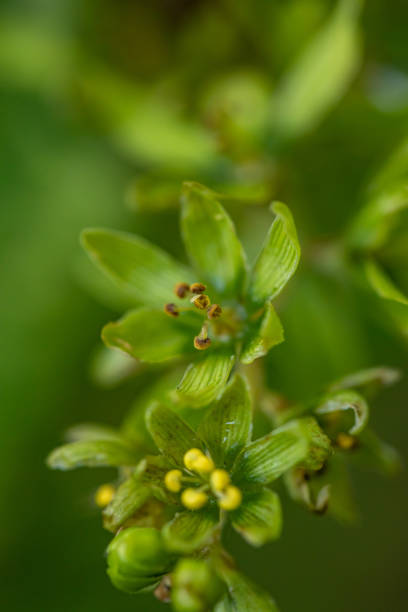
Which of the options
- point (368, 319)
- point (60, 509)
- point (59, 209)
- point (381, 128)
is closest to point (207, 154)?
point (381, 128)

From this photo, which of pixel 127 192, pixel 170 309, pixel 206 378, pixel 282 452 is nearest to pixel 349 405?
pixel 282 452

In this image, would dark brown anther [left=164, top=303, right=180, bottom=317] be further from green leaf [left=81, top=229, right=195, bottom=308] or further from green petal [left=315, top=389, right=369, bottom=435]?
green petal [left=315, top=389, right=369, bottom=435]

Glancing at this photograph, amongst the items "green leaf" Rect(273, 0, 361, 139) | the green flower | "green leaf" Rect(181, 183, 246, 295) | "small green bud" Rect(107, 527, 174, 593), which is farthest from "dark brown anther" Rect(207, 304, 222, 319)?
"green leaf" Rect(273, 0, 361, 139)

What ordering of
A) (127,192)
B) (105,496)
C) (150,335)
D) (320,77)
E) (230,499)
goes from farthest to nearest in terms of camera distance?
(127,192)
(320,77)
(150,335)
(105,496)
(230,499)

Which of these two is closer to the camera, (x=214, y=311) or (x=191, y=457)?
(x=191, y=457)

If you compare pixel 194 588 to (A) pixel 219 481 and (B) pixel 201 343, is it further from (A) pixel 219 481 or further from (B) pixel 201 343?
(B) pixel 201 343

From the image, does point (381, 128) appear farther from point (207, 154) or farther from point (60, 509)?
point (60, 509)

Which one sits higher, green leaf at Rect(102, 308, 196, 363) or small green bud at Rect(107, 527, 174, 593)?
green leaf at Rect(102, 308, 196, 363)
